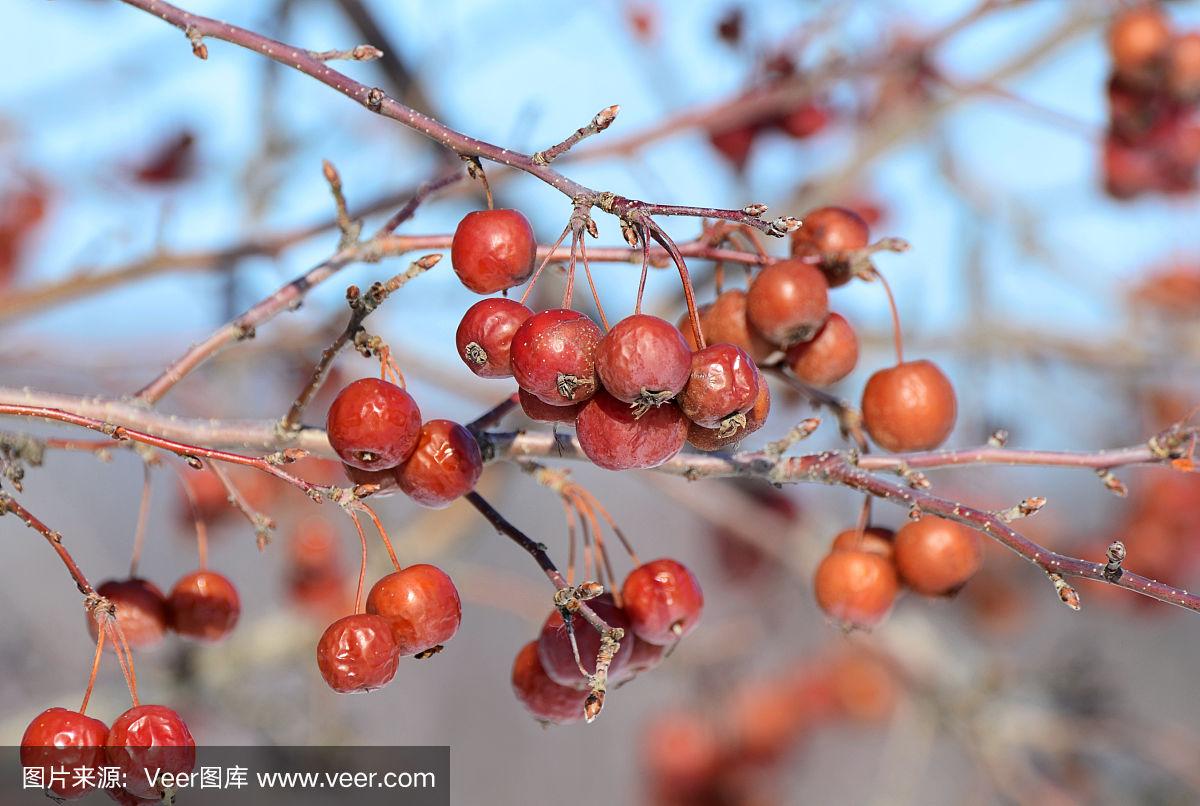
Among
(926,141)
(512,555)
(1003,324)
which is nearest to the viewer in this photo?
(1003,324)

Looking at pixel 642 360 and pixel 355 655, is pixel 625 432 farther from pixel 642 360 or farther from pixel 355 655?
pixel 355 655

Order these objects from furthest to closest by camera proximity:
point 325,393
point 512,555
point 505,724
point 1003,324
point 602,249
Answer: point 512,555, point 505,724, point 1003,324, point 325,393, point 602,249

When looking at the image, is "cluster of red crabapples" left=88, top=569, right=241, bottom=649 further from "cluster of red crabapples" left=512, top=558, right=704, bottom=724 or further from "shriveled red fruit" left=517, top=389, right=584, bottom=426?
"shriveled red fruit" left=517, top=389, right=584, bottom=426

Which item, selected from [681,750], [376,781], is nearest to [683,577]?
[376,781]

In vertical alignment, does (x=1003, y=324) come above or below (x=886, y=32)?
below

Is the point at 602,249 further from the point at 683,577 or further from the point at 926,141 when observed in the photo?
the point at 926,141

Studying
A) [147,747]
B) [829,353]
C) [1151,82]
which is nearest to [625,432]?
[829,353]

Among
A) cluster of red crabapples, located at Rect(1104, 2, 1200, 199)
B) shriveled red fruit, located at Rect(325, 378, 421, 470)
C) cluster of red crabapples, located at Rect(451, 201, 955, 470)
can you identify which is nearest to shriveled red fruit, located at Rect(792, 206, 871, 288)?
cluster of red crabapples, located at Rect(451, 201, 955, 470)
